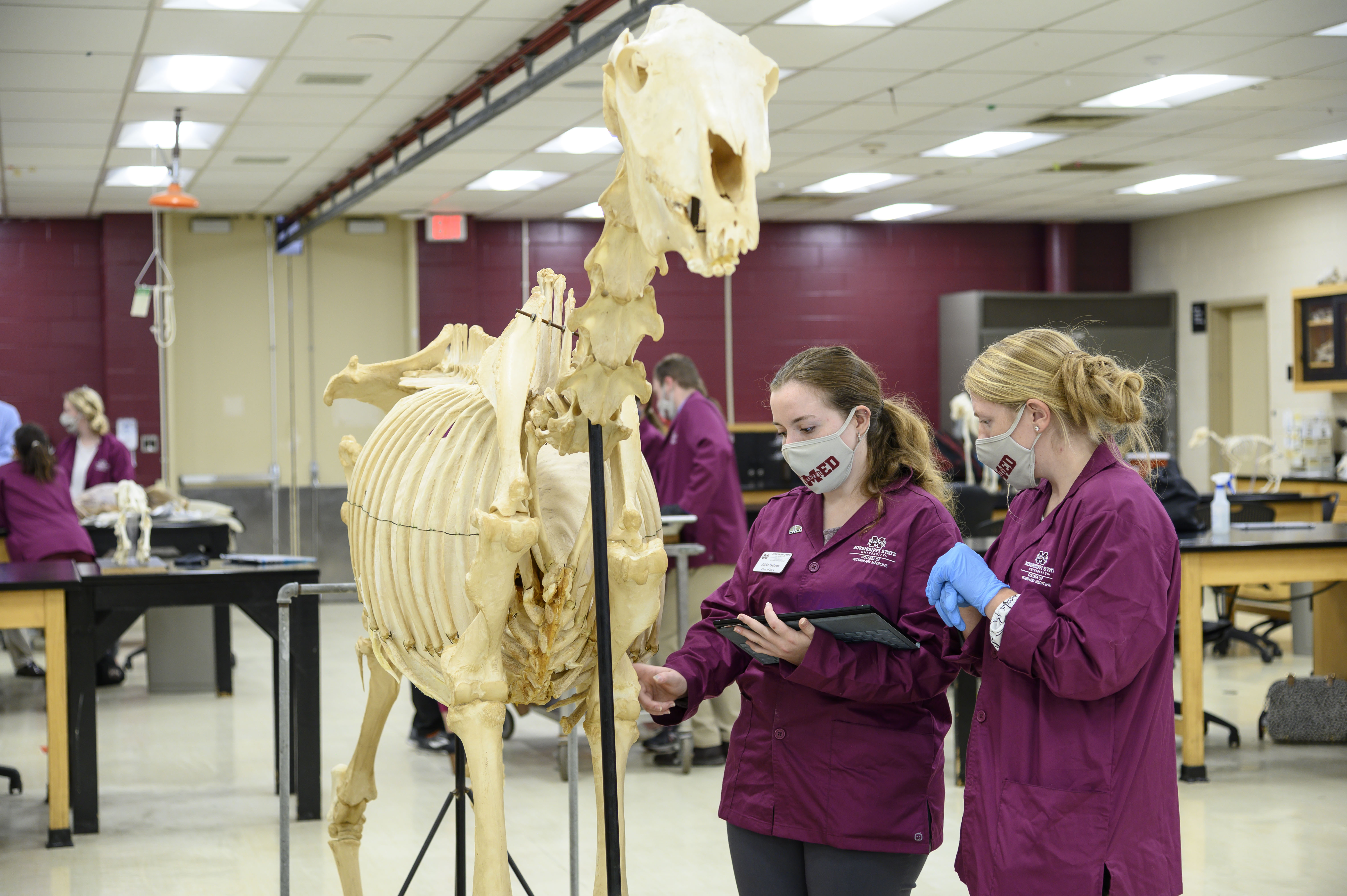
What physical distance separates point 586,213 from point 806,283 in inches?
94.0

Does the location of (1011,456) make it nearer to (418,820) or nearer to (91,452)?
(418,820)

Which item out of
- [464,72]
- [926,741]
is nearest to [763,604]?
[926,741]

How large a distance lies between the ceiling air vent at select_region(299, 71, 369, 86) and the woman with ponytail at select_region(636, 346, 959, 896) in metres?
5.38

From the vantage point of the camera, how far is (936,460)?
258cm

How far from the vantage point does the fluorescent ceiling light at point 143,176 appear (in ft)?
30.6

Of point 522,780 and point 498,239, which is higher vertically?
point 498,239

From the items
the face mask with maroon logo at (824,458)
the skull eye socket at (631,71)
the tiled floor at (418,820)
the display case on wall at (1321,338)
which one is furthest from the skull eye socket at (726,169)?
the display case on wall at (1321,338)

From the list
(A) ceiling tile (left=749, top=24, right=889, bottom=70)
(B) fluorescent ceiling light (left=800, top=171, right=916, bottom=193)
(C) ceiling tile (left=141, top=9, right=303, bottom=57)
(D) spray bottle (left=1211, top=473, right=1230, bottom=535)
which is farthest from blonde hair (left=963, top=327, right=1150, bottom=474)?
(B) fluorescent ceiling light (left=800, top=171, right=916, bottom=193)

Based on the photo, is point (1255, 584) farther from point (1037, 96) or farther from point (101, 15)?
point (101, 15)

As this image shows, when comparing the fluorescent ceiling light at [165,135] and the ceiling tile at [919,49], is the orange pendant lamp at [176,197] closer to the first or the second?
the fluorescent ceiling light at [165,135]

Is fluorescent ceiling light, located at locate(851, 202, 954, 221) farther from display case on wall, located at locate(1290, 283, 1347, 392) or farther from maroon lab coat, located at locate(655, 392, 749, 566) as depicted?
maroon lab coat, located at locate(655, 392, 749, 566)

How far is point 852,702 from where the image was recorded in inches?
88.4

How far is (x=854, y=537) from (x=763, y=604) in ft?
0.71

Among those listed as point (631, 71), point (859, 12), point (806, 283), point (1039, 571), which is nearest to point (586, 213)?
point (806, 283)
